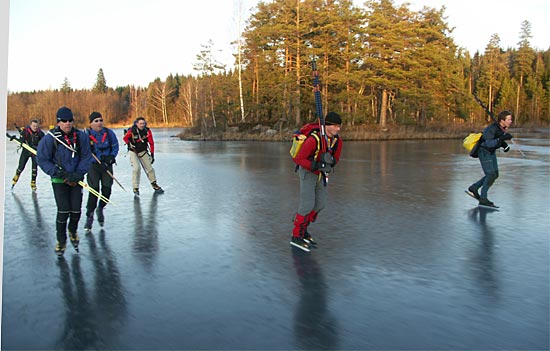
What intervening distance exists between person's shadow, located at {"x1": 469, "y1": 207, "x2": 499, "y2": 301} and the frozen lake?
0.03m

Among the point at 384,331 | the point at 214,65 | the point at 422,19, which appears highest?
the point at 422,19

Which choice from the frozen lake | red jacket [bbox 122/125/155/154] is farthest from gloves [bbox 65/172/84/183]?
red jacket [bbox 122/125/155/154]

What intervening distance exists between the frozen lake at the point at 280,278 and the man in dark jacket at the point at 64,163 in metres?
0.56

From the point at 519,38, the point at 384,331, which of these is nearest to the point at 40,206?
the point at 384,331

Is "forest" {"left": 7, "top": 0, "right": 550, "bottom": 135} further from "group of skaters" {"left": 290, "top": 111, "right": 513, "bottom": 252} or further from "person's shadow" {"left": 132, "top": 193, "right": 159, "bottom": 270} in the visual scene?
"group of skaters" {"left": 290, "top": 111, "right": 513, "bottom": 252}

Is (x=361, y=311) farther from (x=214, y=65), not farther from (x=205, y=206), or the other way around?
(x=214, y=65)

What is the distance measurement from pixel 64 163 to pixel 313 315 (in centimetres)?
394

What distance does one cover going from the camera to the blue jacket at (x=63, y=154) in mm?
5812

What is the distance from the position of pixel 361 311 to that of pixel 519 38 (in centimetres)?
10895

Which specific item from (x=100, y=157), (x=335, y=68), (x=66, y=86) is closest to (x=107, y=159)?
(x=100, y=157)


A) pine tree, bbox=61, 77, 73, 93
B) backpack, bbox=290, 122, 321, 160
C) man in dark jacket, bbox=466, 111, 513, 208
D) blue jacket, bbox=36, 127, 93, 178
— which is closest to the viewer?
blue jacket, bbox=36, 127, 93, 178

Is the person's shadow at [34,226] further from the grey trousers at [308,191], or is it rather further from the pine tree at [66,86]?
the pine tree at [66,86]

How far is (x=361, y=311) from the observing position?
4.11 meters

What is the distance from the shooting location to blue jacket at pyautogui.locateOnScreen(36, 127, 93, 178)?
19.1ft
